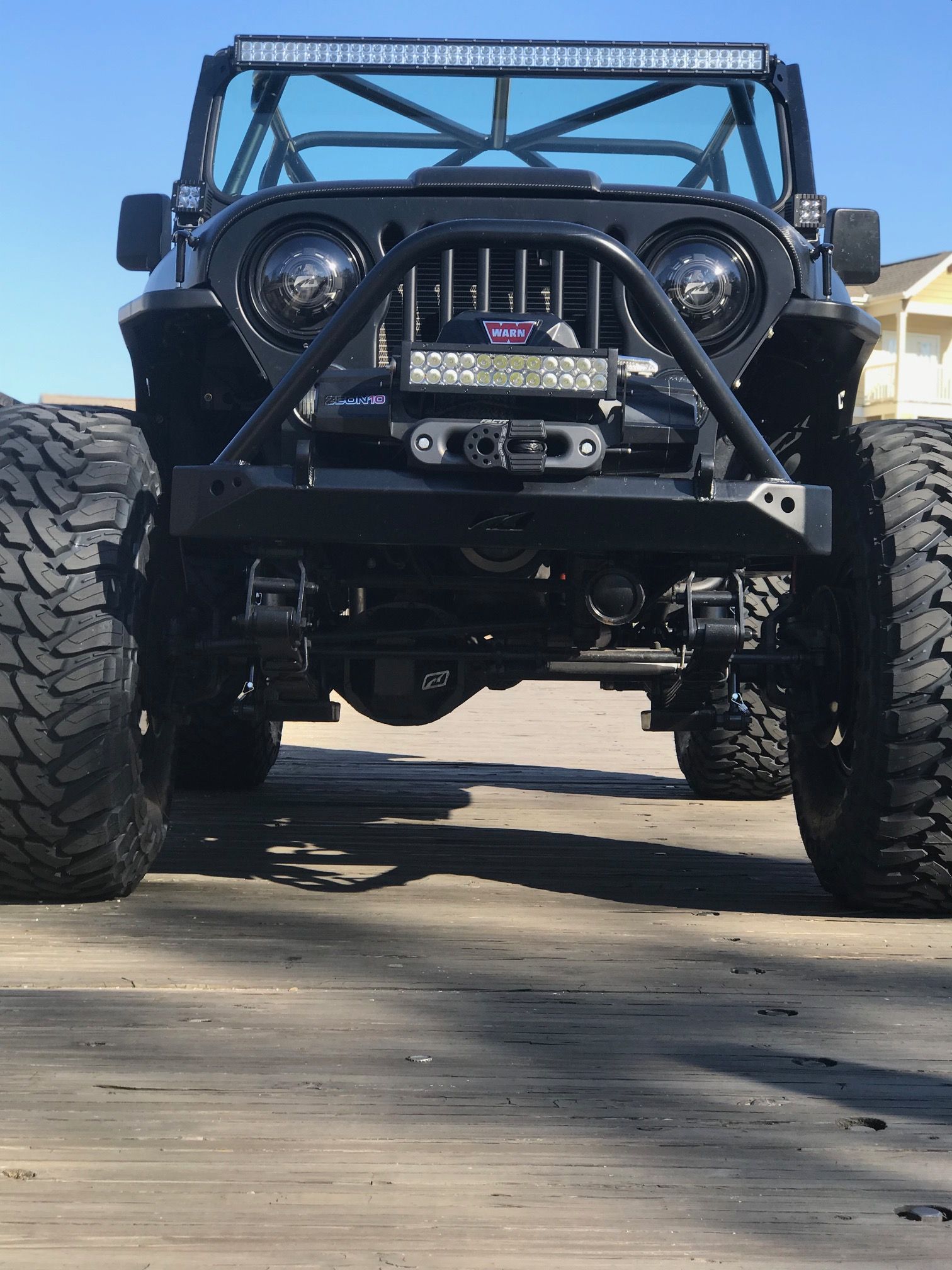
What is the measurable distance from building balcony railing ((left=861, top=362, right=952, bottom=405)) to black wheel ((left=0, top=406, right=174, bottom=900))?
110ft

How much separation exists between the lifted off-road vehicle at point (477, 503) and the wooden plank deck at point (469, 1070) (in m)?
0.45

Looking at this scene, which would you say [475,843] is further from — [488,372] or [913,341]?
[913,341]

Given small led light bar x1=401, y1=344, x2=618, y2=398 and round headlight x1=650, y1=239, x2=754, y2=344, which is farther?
round headlight x1=650, y1=239, x2=754, y2=344

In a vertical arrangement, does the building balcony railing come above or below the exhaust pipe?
above

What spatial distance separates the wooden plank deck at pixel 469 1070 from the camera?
1850 mm

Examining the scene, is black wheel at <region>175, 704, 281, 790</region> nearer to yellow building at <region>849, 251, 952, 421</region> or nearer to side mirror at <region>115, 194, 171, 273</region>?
side mirror at <region>115, 194, 171, 273</region>

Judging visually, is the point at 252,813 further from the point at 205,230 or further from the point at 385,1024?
the point at 385,1024

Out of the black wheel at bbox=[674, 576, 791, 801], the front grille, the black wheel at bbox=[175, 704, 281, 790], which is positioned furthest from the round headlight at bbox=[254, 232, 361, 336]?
the black wheel at bbox=[674, 576, 791, 801]

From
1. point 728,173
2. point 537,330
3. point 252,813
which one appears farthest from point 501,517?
point 252,813

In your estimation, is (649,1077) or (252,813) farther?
(252,813)

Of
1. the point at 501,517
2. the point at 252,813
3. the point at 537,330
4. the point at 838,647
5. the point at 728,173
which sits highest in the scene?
the point at 728,173

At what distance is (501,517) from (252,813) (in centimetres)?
262

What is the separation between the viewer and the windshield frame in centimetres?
464

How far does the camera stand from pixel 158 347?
13.3ft
